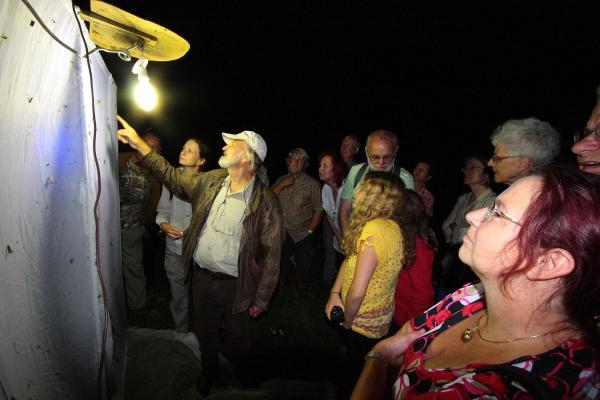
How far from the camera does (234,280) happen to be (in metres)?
2.96

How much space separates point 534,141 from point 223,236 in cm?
286

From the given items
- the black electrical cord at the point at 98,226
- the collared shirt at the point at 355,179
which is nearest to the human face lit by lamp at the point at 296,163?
the collared shirt at the point at 355,179

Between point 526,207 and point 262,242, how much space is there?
2.22 metres

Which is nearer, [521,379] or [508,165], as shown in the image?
[521,379]

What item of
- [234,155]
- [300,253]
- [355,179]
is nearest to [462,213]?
[355,179]

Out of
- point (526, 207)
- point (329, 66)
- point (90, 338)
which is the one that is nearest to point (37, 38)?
point (90, 338)

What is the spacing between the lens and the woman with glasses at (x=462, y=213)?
3541mm

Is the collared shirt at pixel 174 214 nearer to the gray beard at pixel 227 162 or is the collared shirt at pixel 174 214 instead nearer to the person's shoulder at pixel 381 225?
the gray beard at pixel 227 162

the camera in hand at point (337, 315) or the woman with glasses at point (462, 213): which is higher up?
the woman with glasses at point (462, 213)

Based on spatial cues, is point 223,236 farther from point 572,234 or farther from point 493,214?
point 572,234

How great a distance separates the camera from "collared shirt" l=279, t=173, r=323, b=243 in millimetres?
5145

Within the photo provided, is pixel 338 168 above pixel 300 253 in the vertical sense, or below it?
above

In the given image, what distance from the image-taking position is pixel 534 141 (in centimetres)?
260

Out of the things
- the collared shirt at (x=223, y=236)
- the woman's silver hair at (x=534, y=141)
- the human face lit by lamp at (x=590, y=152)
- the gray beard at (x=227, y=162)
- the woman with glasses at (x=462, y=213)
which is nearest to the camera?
the human face lit by lamp at (x=590, y=152)
